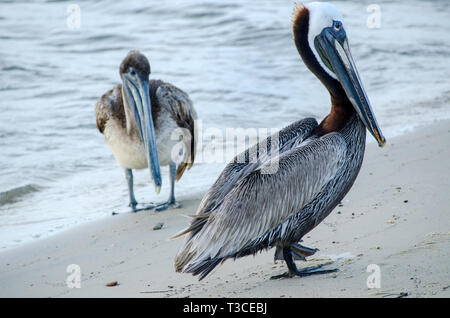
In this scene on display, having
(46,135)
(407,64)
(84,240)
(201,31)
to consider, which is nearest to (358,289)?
(84,240)

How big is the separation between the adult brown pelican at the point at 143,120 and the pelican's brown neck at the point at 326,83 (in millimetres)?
2280

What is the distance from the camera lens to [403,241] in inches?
174

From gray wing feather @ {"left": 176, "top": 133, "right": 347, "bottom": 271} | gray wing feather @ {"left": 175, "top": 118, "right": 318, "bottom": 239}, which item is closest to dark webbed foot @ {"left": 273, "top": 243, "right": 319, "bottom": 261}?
gray wing feather @ {"left": 176, "top": 133, "right": 347, "bottom": 271}

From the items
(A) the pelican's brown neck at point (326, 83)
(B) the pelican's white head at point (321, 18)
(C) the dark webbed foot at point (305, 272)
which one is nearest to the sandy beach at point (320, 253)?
(C) the dark webbed foot at point (305, 272)

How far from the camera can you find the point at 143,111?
21.9ft

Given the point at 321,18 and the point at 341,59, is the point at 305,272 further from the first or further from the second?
the point at 321,18

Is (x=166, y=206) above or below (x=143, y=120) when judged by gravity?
below

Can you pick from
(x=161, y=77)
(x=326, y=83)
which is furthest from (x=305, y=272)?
(x=161, y=77)

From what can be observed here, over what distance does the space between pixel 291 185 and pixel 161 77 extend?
8.22 metres

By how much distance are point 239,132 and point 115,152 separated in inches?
107

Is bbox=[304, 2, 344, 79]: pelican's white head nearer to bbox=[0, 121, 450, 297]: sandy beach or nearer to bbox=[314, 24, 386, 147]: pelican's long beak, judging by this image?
bbox=[314, 24, 386, 147]: pelican's long beak

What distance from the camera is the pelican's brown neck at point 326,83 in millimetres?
4480

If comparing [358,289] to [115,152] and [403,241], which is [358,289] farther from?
[115,152]

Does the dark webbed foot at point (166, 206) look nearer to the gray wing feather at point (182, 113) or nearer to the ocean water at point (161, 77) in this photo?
the ocean water at point (161, 77)
